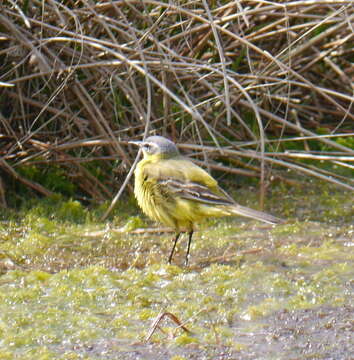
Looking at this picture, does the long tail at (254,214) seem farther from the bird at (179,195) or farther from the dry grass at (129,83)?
the dry grass at (129,83)

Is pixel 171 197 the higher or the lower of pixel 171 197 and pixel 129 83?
the lower

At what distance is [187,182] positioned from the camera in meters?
5.70

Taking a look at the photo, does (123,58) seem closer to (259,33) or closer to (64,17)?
(64,17)

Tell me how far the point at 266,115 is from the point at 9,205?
1992 mm

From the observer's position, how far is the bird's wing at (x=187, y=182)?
18.4ft

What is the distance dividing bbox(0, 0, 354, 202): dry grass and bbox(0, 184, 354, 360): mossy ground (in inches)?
15.7

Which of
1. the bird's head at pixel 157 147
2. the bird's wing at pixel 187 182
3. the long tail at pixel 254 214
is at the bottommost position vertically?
the long tail at pixel 254 214

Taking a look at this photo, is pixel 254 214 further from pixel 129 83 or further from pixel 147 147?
pixel 129 83

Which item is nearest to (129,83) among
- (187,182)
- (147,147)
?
(147,147)

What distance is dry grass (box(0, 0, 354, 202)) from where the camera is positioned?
241 inches

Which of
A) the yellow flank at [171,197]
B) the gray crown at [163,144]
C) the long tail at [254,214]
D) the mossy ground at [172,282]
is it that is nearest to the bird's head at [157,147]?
the gray crown at [163,144]

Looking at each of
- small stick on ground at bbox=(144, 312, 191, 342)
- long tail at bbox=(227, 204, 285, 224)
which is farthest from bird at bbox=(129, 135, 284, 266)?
small stick on ground at bbox=(144, 312, 191, 342)

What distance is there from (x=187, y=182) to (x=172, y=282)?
28.3 inches

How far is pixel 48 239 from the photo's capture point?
5.98 metres
